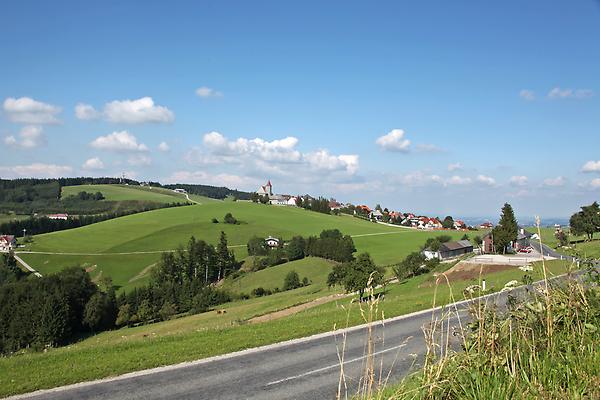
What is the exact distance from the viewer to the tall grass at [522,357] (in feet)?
14.7

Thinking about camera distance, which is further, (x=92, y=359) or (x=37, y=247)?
(x=37, y=247)

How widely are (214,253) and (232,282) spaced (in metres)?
12.5

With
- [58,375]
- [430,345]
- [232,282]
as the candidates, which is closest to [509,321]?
[430,345]

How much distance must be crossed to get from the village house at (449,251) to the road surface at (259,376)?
90253 mm

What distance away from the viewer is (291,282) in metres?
95.6

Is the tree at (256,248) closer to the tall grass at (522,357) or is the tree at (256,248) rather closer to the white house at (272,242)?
the white house at (272,242)

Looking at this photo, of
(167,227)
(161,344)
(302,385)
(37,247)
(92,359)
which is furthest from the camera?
(167,227)

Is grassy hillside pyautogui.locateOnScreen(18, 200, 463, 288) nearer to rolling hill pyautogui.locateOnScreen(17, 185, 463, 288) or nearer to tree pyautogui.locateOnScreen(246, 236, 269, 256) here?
rolling hill pyautogui.locateOnScreen(17, 185, 463, 288)

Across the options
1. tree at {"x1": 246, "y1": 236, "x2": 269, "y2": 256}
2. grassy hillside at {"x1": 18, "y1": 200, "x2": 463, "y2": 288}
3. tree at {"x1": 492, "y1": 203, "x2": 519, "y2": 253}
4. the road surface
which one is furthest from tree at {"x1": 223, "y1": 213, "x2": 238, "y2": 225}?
the road surface

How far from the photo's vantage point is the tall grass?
14.7 ft

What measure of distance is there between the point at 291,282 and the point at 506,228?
42.4 metres

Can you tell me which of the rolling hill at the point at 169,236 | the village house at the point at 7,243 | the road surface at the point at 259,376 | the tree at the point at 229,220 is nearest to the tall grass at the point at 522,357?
the road surface at the point at 259,376

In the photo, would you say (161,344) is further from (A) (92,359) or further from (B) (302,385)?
(B) (302,385)

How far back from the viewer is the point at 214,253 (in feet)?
389
